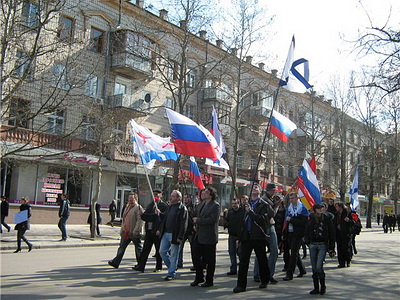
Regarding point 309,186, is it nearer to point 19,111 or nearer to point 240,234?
point 240,234

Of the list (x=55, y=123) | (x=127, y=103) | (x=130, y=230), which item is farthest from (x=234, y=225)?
(x=127, y=103)

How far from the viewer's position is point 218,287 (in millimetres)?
8148

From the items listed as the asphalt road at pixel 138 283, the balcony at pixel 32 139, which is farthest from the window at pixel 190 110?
the asphalt road at pixel 138 283

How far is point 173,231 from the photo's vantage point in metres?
8.86

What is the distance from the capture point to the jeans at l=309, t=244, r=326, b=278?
7840mm

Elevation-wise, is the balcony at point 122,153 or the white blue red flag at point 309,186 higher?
the balcony at point 122,153

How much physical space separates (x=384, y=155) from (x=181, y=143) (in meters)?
40.8

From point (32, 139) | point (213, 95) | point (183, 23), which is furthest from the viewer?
point (213, 95)

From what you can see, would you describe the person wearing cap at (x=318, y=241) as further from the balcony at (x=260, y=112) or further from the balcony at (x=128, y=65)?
the balcony at (x=260, y=112)

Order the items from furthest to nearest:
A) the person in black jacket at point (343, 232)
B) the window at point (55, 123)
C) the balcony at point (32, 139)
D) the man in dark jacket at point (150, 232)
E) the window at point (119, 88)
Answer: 1. the window at point (119, 88)
2. the window at point (55, 123)
3. the balcony at point (32, 139)
4. the person in black jacket at point (343, 232)
5. the man in dark jacket at point (150, 232)

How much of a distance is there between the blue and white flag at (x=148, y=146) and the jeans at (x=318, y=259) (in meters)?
4.62

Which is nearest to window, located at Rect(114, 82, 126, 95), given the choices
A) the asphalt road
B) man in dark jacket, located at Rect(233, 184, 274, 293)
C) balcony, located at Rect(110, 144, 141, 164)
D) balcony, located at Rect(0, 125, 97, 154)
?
balcony, located at Rect(110, 144, 141, 164)

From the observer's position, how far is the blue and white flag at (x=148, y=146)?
10812 millimetres

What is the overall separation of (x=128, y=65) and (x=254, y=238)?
2334 centimetres
